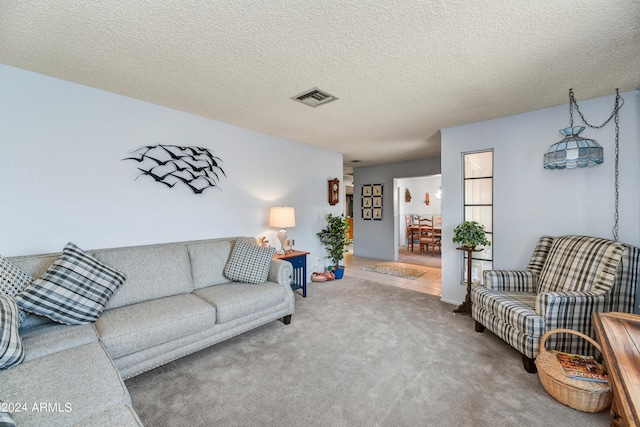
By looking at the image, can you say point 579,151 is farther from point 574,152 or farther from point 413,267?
point 413,267

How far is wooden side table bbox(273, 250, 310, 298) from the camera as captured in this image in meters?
3.64

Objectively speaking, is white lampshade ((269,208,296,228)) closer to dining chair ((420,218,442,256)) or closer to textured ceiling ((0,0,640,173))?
textured ceiling ((0,0,640,173))

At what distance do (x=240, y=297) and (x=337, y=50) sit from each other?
216 cm

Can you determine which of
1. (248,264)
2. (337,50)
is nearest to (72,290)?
(248,264)

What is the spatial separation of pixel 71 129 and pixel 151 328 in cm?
189

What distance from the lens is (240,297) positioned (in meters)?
2.44

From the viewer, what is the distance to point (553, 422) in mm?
1532

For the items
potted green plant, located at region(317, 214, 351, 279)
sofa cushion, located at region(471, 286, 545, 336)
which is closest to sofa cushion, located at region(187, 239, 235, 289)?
potted green plant, located at region(317, 214, 351, 279)

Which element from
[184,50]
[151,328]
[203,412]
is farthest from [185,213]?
[203,412]

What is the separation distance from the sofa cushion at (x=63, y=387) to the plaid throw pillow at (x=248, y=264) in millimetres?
1400

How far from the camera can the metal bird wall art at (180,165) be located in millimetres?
2754

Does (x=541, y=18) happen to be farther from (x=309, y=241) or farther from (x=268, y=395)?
(x=309, y=241)

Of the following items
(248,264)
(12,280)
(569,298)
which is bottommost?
(569,298)

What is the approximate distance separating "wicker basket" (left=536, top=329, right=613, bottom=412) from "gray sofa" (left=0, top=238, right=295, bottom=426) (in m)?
2.11
